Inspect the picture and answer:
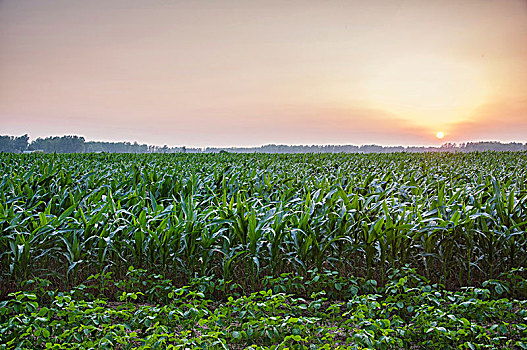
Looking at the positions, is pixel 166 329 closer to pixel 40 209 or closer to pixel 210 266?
pixel 210 266

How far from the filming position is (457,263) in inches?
176

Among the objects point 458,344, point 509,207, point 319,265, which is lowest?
point 458,344

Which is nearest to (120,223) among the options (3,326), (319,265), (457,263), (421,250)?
(3,326)

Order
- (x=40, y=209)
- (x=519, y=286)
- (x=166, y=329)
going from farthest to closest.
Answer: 1. (x=40, y=209)
2. (x=519, y=286)
3. (x=166, y=329)

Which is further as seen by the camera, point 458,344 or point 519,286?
point 519,286

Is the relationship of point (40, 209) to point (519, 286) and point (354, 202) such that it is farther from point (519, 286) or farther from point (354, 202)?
point (519, 286)

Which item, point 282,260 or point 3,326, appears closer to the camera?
point 3,326

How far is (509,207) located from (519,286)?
100 centimetres

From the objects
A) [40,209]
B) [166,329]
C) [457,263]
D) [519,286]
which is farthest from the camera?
[40,209]

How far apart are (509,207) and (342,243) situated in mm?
2081

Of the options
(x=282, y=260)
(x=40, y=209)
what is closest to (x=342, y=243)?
Result: (x=282, y=260)

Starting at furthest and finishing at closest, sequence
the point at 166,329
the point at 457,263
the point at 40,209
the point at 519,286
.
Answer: the point at 40,209
the point at 457,263
the point at 519,286
the point at 166,329

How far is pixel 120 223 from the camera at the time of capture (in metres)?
4.75

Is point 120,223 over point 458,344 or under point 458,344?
over
